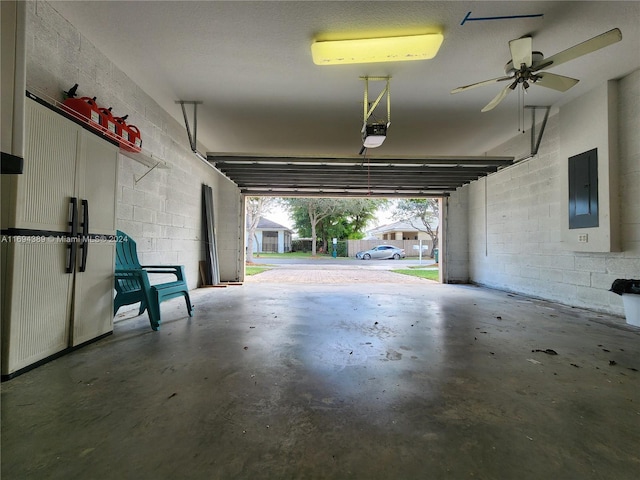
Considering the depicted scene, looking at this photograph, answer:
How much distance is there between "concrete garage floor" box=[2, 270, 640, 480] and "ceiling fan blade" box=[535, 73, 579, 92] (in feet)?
9.16

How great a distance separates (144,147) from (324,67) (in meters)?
2.87

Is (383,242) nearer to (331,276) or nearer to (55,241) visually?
(331,276)

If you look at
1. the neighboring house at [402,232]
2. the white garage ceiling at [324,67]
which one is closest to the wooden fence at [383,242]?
the neighboring house at [402,232]

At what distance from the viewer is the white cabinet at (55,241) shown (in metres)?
2.05

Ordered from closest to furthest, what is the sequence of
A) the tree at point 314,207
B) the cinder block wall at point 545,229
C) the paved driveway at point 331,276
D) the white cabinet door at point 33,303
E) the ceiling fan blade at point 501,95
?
the white cabinet door at point 33,303, the ceiling fan blade at point 501,95, the cinder block wall at point 545,229, the paved driveway at point 331,276, the tree at point 314,207

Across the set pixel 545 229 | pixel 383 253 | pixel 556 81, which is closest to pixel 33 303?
pixel 556 81

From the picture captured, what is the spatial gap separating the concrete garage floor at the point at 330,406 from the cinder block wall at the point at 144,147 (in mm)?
1785

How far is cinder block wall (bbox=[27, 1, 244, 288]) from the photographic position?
8.86 feet

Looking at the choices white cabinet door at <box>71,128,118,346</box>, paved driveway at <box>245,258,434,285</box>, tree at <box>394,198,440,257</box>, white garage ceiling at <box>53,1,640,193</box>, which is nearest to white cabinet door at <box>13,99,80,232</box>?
white cabinet door at <box>71,128,118,346</box>

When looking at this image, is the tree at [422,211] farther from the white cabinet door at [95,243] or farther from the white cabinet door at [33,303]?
the white cabinet door at [33,303]

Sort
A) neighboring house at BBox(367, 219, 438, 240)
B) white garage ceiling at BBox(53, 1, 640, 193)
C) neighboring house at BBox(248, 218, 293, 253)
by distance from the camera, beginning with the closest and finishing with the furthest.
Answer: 1. white garage ceiling at BBox(53, 1, 640, 193)
2. neighboring house at BBox(367, 219, 438, 240)
3. neighboring house at BBox(248, 218, 293, 253)

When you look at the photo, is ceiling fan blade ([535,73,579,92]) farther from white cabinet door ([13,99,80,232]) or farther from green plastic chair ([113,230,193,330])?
green plastic chair ([113,230,193,330])

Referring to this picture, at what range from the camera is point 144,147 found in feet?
13.9

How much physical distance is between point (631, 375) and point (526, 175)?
453 centimetres
